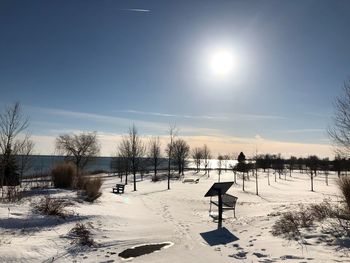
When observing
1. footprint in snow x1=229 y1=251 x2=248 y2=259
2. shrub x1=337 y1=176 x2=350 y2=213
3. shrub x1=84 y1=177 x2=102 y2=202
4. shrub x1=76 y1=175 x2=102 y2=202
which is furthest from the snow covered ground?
shrub x1=76 y1=175 x2=102 y2=202

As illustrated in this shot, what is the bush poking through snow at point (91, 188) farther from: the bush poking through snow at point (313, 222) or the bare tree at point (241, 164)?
the bare tree at point (241, 164)

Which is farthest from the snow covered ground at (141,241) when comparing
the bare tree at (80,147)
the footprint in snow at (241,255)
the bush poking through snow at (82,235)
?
the bare tree at (80,147)

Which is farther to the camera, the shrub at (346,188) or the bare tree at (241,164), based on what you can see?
the bare tree at (241,164)

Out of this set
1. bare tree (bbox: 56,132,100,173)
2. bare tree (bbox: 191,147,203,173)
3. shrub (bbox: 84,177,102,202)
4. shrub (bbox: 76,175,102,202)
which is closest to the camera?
shrub (bbox: 84,177,102,202)

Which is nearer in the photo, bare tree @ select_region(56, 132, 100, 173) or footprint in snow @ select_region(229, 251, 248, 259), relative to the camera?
footprint in snow @ select_region(229, 251, 248, 259)

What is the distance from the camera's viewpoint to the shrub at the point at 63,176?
1928cm

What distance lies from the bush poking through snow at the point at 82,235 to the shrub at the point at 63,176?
985 centimetres

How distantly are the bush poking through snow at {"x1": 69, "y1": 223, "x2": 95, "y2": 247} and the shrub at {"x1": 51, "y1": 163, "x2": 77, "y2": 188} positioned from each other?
985 centimetres

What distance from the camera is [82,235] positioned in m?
9.16

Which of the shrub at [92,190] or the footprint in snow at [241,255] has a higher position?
the shrub at [92,190]

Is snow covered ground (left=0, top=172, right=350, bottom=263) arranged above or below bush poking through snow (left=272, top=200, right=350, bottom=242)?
below

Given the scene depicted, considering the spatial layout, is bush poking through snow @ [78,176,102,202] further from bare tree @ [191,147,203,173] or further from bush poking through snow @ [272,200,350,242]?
bare tree @ [191,147,203,173]

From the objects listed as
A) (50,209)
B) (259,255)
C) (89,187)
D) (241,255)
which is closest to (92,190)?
(89,187)

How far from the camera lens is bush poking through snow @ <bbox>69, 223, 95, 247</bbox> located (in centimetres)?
864
